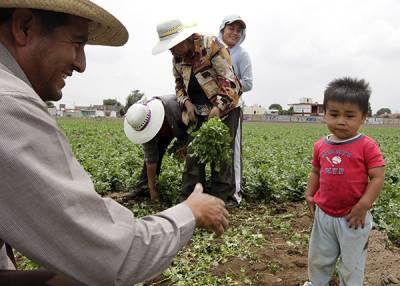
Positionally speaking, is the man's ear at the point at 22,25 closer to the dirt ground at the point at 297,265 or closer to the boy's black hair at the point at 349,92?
the boy's black hair at the point at 349,92

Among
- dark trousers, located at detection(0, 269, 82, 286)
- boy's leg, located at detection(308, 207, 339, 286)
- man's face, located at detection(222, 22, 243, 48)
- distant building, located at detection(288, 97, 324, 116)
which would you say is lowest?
distant building, located at detection(288, 97, 324, 116)

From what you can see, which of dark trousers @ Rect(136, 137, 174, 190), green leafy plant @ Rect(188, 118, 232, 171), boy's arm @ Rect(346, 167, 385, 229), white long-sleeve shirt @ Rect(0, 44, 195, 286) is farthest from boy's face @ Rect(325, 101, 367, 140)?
dark trousers @ Rect(136, 137, 174, 190)

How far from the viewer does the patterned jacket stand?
4555mm

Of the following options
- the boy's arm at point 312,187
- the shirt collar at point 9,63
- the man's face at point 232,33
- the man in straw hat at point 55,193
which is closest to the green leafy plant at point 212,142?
the boy's arm at point 312,187

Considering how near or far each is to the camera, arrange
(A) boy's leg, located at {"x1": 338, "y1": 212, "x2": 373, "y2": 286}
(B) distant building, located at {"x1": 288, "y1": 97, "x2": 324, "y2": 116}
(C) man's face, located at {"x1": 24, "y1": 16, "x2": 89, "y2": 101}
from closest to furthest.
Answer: (C) man's face, located at {"x1": 24, "y1": 16, "x2": 89, "y2": 101} → (A) boy's leg, located at {"x1": 338, "y1": 212, "x2": 373, "y2": 286} → (B) distant building, located at {"x1": 288, "y1": 97, "x2": 324, "y2": 116}

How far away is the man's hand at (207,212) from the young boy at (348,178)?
1.24 metres

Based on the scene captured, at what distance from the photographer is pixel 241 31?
18.8 feet

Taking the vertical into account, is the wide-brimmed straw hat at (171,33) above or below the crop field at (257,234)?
above

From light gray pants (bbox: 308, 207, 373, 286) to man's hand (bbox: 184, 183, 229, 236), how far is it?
→ 1.28 metres

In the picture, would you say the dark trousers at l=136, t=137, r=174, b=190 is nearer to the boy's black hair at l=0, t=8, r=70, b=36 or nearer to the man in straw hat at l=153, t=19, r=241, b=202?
the man in straw hat at l=153, t=19, r=241, b=202

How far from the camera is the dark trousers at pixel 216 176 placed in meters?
4.85

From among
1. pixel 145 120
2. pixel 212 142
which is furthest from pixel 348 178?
pixel 145 120

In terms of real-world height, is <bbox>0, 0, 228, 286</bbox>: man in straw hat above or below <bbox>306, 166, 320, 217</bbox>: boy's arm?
above

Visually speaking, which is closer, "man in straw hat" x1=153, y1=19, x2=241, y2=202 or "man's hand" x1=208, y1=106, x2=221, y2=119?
"man in straw hat" x1=153, y1=19, x2=241, y2=202
